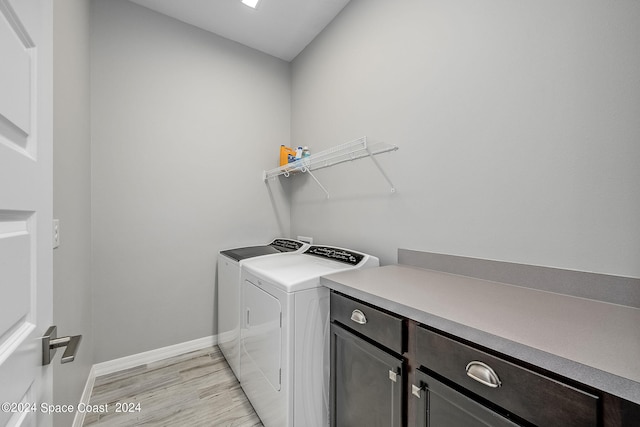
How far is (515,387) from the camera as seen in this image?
2.22 feet

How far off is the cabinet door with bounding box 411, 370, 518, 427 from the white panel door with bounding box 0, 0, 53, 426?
1.04 metres

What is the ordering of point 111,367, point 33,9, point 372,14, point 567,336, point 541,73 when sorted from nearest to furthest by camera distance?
1. point 33,9
2. point 567,336
3. point 541,73
4. point 372,14
5. point 111,367

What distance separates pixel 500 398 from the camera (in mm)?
699

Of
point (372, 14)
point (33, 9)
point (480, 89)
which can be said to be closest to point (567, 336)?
point (480, 89)

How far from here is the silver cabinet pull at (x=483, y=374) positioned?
0.71m

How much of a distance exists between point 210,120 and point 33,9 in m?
1.97

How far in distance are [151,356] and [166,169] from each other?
63.8 inches

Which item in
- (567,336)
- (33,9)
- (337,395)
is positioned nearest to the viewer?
(33,9)

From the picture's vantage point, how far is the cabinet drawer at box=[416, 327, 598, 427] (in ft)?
1.93

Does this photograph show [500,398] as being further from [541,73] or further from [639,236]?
[541,73]

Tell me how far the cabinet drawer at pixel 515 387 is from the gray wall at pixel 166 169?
2.17 meters

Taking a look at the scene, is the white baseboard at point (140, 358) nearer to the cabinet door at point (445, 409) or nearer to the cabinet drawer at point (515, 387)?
the cabinet door at point (445, 409)

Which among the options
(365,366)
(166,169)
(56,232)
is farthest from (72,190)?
(365,366)

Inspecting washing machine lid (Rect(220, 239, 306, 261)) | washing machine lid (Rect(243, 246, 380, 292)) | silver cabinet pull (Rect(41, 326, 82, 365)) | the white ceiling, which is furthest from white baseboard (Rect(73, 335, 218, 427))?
the white ceiling
